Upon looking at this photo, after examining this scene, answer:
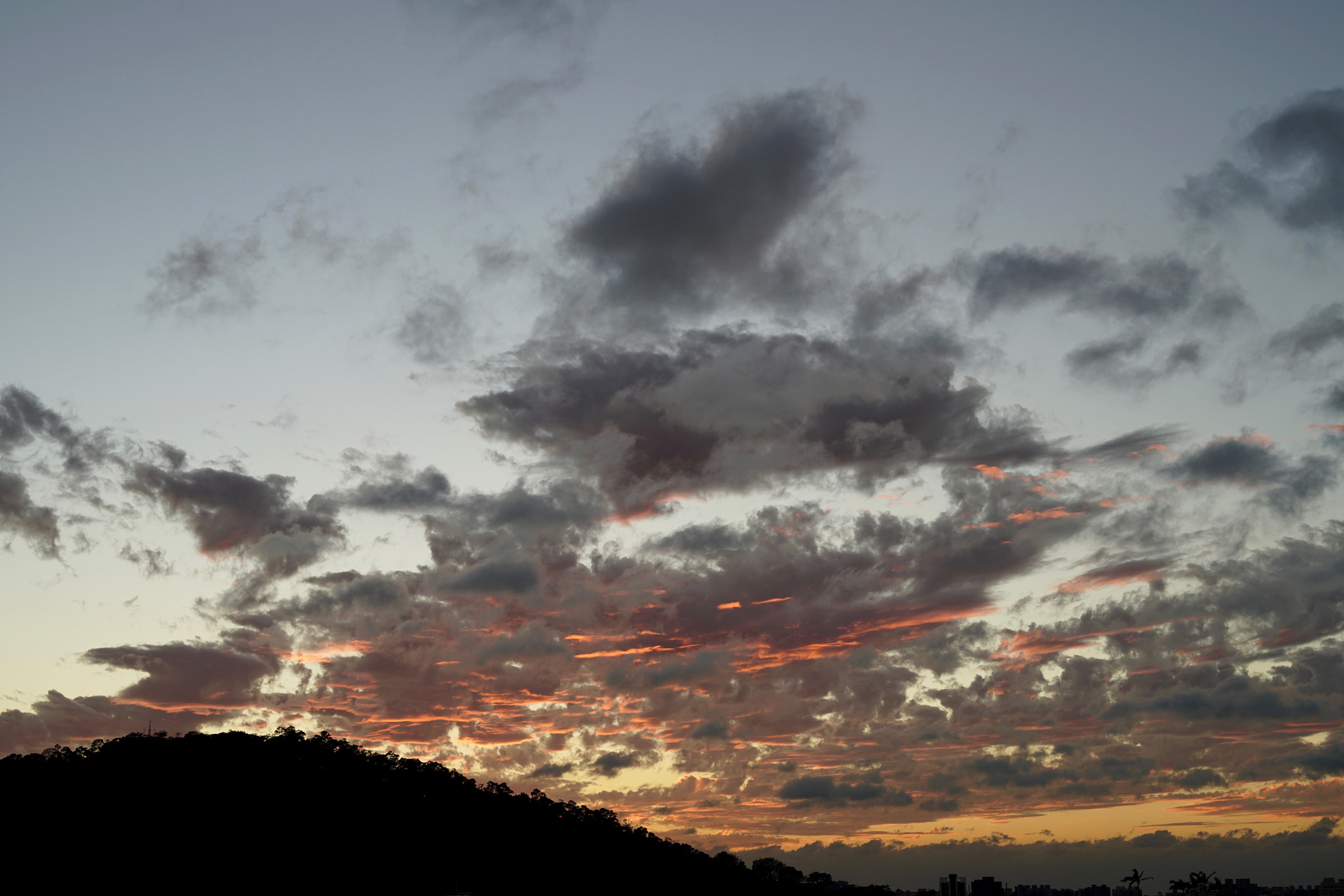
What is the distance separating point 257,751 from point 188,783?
78.0 ft

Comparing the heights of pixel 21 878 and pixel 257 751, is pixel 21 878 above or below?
below

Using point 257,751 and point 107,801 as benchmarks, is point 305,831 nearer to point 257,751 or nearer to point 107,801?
point 257,751

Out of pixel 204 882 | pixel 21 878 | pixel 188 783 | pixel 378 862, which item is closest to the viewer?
pixel 21 878

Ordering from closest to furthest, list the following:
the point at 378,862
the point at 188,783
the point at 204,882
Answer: the point at 204,882, the point at 188,783, the point at 378,862

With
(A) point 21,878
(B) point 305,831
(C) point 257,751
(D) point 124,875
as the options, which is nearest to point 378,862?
(B) point 305,831

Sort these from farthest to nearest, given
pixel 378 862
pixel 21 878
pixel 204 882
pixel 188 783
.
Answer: pixel 378 862
pixel 188 783
pixel 204 882
pixel 21 878

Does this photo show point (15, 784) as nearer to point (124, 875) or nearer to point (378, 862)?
point (124, 875)

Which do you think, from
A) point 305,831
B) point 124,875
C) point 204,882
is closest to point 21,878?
point 124,875

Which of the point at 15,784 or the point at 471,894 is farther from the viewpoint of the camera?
the point at 471,894

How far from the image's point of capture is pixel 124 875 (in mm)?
154875

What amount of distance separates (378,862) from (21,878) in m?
59.3

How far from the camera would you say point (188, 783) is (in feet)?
570

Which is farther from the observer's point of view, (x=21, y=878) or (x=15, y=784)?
(x=15, y=784)

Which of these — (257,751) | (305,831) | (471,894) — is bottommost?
(471,894)
